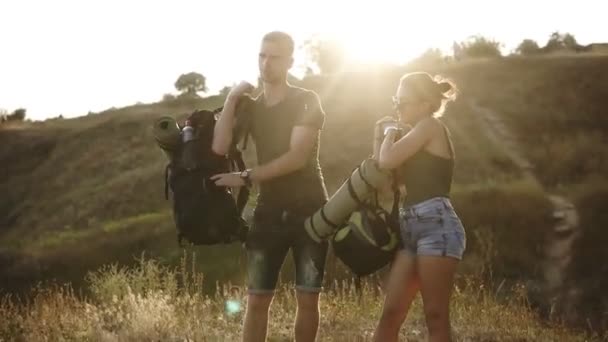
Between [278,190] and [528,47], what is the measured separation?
59.3 m

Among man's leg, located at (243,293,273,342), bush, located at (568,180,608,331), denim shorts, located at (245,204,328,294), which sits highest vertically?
denim shorts, located at (245,204,328,294)

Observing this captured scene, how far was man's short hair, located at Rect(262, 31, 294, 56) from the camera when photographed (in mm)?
4680

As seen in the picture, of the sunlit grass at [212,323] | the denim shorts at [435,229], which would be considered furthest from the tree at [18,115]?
the denim shorts at [435,229]

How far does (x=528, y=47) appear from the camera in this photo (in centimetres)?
6050

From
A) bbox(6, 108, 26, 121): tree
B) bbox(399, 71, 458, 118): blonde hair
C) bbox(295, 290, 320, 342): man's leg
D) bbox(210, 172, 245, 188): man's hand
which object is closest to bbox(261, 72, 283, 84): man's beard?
bbox(210, 172, 245, 188): man's hand

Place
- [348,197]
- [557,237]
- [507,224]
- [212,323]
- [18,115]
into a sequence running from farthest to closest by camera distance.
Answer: [18,115] → [507,224] → [557,237] → [212,323] → [348,197]

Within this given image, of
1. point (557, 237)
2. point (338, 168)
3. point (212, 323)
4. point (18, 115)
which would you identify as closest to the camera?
point (212, 323)

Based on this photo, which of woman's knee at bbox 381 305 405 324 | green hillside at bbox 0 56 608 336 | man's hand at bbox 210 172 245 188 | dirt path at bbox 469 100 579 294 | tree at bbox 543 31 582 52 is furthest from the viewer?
tree at bbox 543 31 582 52

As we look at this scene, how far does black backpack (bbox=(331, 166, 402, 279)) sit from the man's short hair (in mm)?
937

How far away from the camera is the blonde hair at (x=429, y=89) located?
179 inches

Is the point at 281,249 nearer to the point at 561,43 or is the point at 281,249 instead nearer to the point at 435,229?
the point at 435,229

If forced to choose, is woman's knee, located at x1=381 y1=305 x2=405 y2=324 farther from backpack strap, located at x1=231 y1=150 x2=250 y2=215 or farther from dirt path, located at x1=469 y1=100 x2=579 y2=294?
dirt path, located at x1=469 y1=100 x2=579 y2=294

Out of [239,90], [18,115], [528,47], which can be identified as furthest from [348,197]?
[18,115]

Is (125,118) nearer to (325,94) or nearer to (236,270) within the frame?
(325,94)
